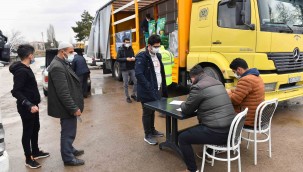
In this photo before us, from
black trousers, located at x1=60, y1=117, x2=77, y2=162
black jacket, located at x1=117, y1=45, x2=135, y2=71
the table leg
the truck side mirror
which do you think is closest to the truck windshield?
the truck side mirror

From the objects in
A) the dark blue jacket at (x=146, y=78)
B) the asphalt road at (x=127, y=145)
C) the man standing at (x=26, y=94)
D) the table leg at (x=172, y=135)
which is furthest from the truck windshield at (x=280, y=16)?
the man standing at (x=26, y=94)

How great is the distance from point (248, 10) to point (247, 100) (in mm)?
2389

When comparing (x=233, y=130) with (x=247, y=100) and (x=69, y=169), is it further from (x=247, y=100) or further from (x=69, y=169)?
(x=69, y=169)

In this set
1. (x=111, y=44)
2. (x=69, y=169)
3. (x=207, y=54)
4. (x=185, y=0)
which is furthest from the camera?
(x=111, y=44)

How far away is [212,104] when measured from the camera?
2891mm

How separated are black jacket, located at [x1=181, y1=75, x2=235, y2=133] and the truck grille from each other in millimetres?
2623

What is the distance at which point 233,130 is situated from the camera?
293 centimetres

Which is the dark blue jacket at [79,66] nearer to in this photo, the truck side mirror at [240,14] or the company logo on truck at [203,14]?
the company logo on truck at [203,14]

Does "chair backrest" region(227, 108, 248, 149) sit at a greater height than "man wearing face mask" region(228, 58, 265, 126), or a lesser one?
lesser

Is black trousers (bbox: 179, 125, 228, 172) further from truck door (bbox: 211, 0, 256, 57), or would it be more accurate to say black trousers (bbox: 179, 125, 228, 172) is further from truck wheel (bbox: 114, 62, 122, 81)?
truck wheel (bbox: 114, 62, 122, 81)


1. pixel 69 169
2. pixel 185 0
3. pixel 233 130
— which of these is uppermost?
pixel 185 0

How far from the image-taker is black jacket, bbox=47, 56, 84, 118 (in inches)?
130

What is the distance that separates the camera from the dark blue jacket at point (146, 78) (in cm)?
408

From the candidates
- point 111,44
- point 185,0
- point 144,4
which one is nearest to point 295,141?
point 185,0
